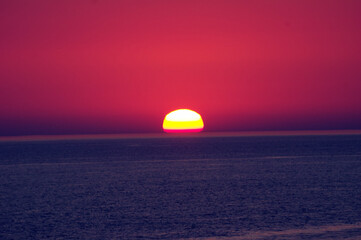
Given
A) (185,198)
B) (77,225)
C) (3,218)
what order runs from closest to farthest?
(77,225), (3,218), (185,198)

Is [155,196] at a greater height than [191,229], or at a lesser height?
greater

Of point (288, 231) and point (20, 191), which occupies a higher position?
point (20, 191)

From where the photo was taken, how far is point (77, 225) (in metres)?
15.2

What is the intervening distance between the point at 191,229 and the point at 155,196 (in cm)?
895

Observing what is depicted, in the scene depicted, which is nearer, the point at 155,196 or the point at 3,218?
the point at 3,218

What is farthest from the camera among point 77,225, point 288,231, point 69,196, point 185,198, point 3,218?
point 69,196

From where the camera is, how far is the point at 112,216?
16.8 metres

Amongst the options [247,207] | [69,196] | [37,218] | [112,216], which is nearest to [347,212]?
[247,207]

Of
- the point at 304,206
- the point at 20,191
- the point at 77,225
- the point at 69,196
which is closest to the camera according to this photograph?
the point at 77,225

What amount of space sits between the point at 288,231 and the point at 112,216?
5.74 m

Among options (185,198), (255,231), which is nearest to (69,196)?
(185,198)

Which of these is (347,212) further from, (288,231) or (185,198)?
(185,198)

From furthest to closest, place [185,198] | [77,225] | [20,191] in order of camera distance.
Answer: [20,191], [185,198], [77,225]

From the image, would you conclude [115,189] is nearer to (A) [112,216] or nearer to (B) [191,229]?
(A) [112,216]
